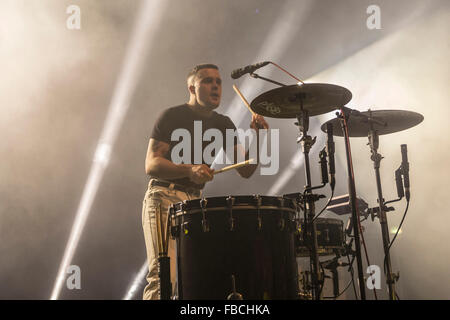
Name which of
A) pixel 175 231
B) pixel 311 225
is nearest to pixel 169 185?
pixel 175 231

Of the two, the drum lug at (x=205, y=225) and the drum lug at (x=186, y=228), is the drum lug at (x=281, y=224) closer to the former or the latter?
the drum lug at (x=205, y=225)

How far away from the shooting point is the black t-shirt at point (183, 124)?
3.08 meters

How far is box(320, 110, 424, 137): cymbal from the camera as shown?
112 inches

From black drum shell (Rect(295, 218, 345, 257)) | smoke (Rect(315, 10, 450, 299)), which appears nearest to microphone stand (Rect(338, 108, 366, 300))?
black drum shell (Rect(295, 218, 345, 257))

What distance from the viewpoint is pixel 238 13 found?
476 centimetres

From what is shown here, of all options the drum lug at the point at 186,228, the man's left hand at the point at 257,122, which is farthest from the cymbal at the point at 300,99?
the drum lug at the point at 186,228

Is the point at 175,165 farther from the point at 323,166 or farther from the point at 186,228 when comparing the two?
the point at 323,166

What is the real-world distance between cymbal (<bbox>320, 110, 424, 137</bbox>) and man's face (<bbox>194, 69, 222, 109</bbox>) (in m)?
0.91

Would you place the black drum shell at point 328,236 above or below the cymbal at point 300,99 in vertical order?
below

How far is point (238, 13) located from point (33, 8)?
7.11 ft

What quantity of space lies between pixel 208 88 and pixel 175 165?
879mm

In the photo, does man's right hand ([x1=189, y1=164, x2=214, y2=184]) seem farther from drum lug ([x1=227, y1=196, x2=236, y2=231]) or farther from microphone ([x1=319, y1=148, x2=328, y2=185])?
microphone ([x1=319, y1=148, x2=328, y2=185])

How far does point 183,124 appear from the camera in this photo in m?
3.20

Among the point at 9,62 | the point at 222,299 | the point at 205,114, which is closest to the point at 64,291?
the point at 9,62
